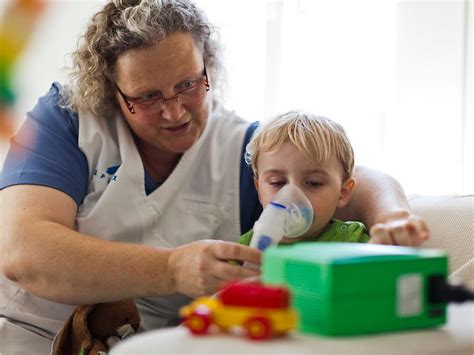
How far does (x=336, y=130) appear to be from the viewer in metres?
1.69

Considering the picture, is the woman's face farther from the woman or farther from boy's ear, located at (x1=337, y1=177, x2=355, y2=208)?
boy's ear, located at (x1=337, y1=177, x2=355, y2=208)

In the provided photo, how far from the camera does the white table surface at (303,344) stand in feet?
3.02

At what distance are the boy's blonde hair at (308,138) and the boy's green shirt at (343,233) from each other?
0.33 feet

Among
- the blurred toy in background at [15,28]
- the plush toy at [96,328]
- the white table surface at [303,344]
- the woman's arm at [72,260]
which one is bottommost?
the plush toy at [96,328]

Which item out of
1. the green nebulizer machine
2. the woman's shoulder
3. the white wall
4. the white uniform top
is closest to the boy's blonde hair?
the white uniform top

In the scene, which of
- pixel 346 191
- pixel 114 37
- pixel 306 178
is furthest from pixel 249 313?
pixel 114 37

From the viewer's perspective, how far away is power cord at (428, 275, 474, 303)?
1.02 meters

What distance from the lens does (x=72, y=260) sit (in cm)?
160

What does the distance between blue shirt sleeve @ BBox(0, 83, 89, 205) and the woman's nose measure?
0.23m

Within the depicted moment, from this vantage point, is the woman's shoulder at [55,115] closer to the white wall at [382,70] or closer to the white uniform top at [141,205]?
the white uniform top at [141,205]

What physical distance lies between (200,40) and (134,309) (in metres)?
0.64

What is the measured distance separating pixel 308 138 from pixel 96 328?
0.59 meters

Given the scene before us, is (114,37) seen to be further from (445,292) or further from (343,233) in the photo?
(445,292)

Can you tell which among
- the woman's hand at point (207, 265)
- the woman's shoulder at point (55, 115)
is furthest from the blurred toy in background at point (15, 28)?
the woman's shoulder at point (55, 115)
